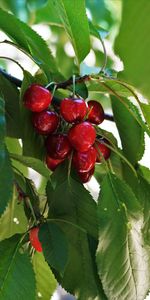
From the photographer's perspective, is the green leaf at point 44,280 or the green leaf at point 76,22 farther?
the green leaf at point 44,280

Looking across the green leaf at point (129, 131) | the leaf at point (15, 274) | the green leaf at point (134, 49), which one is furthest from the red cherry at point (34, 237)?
the green leaf at point (134, 49)

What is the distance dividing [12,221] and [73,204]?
13cm

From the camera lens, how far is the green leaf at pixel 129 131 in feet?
1.63

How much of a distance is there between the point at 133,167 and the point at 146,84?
0.41 m

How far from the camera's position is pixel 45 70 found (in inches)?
18.8

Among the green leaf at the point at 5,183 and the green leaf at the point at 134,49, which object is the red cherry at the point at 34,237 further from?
the green leaf at the point at 134,49

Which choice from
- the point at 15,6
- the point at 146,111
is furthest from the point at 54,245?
the point at 15,6

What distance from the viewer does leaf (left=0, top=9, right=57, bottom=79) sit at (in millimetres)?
443

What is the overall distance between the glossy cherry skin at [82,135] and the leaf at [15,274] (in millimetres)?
112

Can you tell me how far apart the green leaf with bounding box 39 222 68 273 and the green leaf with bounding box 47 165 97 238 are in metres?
0.03

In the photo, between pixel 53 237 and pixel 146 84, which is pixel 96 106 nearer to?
pixel 53 237

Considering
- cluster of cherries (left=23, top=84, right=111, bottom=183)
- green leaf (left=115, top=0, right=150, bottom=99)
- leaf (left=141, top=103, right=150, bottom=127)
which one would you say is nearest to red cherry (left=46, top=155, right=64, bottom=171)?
cluster of cherries (left=23, top=84, right=111, bottom=183)

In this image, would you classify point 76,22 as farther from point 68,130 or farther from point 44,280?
point 44,280

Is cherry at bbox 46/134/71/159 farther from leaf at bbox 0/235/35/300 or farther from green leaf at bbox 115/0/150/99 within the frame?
green leaf at bbox 115/0/150/99
